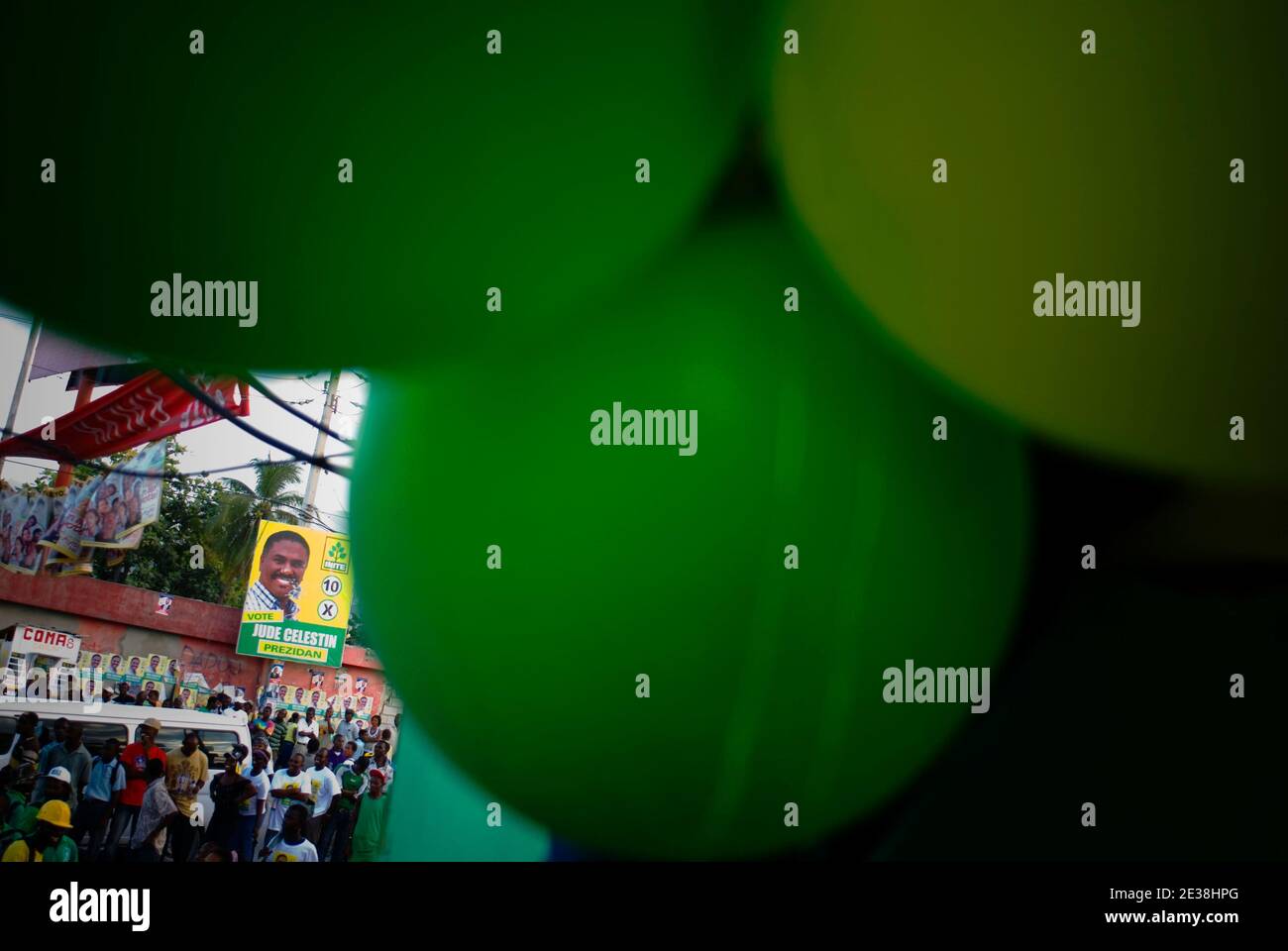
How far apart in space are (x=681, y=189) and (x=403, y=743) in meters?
1.64

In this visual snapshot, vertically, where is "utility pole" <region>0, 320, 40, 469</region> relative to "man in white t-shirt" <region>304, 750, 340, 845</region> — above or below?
above

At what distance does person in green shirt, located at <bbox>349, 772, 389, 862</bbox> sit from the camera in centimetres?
236

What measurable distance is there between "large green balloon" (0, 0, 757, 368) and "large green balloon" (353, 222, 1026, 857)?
23 cm

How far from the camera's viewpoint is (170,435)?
7.76 feet

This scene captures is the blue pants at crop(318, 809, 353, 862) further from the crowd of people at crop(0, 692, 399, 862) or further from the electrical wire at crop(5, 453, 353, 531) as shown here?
the electrical wire at crop(5, 453, 353, 531)

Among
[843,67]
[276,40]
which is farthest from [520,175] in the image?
[843,67]

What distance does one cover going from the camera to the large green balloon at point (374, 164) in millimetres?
2352

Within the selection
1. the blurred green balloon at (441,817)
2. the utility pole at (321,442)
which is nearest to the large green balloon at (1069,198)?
the utility pole at (321,442)

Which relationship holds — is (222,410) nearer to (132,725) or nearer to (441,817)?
(132,725)

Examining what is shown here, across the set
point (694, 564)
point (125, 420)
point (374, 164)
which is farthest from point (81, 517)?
point (694, 564)

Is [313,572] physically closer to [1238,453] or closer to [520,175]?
[520,175]
